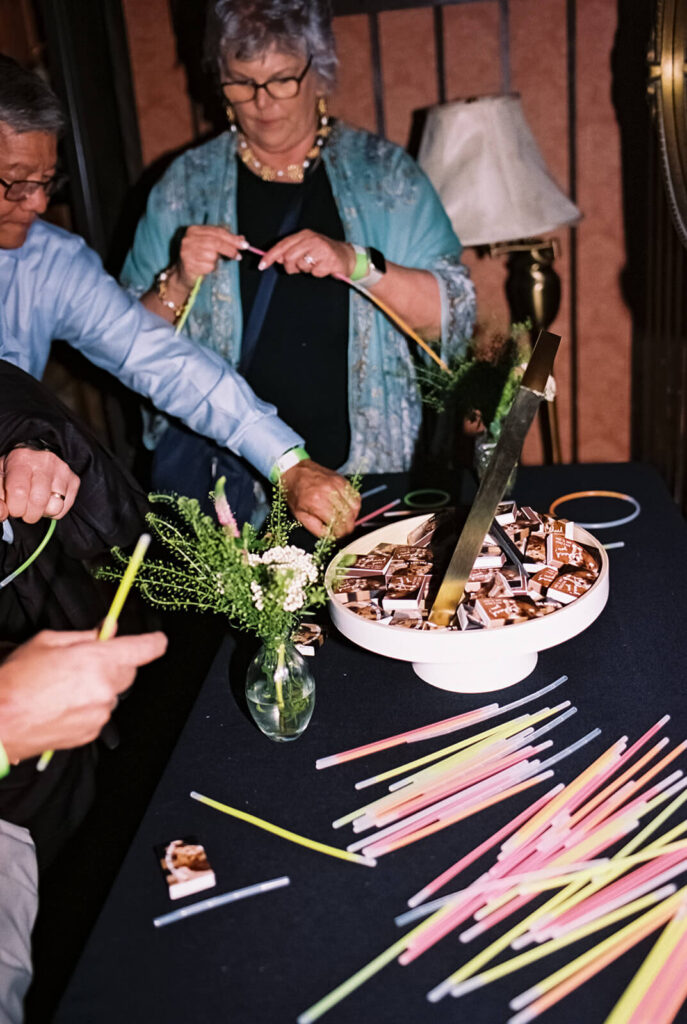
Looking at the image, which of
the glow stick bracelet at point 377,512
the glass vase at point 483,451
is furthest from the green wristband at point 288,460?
the glass vase at point 483,451

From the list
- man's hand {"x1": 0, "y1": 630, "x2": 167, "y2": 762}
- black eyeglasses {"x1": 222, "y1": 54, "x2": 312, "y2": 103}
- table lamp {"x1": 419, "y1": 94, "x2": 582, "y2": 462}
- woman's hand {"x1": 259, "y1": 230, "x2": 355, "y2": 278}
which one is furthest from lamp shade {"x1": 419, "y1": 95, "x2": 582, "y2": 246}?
man's hand {"x1": 0, "y1": 630, "x2": 167, "y2": 762}

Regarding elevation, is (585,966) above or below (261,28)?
below

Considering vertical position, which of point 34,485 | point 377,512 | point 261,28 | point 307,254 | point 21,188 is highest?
point 261,28

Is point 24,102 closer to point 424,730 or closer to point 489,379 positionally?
point 489,379

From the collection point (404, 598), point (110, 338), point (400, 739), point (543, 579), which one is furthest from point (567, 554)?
point (110, 338)

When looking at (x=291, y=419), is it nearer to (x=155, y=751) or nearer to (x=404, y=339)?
(x=404, y=339)

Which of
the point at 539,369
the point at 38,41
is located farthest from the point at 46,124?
the point at 38,41

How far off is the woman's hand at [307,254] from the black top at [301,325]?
252 millimetres

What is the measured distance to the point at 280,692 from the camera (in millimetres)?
1042

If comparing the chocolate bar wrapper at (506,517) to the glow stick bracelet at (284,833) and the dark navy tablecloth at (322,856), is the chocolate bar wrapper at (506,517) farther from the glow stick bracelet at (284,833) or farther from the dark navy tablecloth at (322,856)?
the glow stick bracelet at (284,833)

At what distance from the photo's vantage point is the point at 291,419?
220cm

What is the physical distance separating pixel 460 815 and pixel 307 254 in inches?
51.4

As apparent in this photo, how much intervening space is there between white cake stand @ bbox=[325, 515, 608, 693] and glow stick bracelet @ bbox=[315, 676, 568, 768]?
39mm

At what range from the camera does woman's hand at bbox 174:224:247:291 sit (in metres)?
1.95
